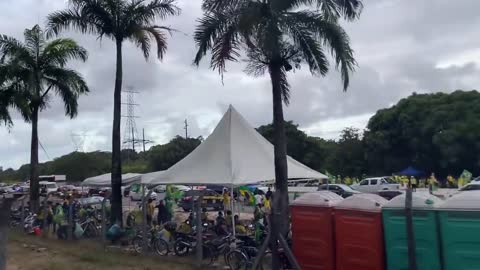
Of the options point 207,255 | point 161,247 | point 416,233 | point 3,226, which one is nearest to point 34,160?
point 161,247

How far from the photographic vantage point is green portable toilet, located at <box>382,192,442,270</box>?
8.14m

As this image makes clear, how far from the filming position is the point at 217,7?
44.4 feet

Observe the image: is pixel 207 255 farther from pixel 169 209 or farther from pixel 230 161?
pixel 169 209

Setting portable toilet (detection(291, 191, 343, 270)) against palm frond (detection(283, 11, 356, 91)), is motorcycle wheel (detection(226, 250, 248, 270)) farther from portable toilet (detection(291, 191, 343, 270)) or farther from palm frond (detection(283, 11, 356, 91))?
palm frond (detection(283, 11, 356, 91))

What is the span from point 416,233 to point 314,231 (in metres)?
2.12

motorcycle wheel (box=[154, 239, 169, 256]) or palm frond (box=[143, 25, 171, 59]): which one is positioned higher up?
palm frond (box=[143, 25, 171, 59])

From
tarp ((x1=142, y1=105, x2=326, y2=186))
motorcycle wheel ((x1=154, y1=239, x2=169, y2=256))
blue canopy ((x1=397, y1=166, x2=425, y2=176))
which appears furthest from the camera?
blue canopy ((x1=397, y1=166, x2=425, y2=176))

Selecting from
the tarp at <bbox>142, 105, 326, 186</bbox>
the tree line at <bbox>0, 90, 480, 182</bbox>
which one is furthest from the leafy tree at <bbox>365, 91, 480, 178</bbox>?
the tarp at <bbox>142, 105, 326, 186</bbox>

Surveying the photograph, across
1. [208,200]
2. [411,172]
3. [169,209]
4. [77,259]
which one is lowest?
[77,259]

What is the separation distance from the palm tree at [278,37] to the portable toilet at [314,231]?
258 centimetres

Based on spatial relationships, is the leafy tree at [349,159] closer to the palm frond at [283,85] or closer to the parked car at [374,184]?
the parked car at [374,184]

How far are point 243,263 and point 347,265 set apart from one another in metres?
3.18

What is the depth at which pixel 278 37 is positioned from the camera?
517 inches

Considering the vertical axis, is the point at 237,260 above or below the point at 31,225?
below
